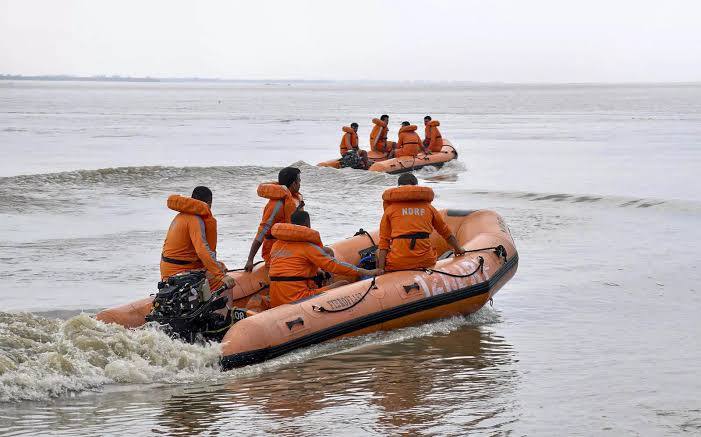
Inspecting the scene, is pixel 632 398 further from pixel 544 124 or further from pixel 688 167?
pixel 544 124

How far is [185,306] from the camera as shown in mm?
6648

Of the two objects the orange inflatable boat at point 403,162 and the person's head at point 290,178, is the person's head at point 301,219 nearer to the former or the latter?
the person's head at point 290,178

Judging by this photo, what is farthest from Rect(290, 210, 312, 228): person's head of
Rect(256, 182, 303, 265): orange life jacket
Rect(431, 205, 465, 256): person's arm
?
Rect(431, 205, 465, 256): person's arm

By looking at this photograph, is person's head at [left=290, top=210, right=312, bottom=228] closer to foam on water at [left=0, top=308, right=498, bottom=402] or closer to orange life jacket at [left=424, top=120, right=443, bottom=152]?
foam on water at [left=0, top=308, right=498, bottom=402]

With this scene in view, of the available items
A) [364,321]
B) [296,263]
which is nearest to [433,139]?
[364,321]

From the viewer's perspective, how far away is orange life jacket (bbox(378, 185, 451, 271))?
771cm

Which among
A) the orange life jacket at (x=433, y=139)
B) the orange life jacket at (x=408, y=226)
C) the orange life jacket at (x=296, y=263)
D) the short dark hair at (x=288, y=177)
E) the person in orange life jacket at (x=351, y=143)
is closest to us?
the orange life jacket at (x=296, y=263)

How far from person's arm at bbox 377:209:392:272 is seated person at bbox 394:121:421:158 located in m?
11.4

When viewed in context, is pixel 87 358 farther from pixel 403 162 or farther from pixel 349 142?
pixel 403 162

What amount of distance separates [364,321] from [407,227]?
35.6 inches

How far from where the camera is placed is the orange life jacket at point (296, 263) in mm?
7090

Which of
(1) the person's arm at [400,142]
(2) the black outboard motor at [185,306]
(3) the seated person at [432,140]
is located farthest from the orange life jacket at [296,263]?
(3) the seated person at [432,140]

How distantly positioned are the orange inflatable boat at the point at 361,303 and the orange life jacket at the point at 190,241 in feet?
1.22

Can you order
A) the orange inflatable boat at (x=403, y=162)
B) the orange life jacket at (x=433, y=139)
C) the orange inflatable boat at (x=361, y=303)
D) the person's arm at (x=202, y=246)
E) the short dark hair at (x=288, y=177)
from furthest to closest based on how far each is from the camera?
the orange life jacket at (x=433, y=139) < the orange inflatable boat at (x=403, y=162) < the short dark hair at (x=288, y=177) < the person's arm at (x=202, y=246) < the orange inflatable boat at (x=361, y=303)
